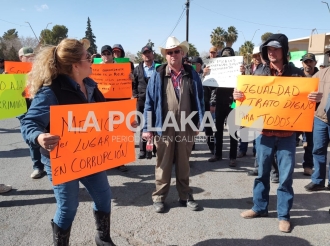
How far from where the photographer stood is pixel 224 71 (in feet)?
13.9

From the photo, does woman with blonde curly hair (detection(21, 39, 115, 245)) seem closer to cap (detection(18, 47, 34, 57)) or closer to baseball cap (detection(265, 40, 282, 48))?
baseball cap (detection(265, 40, 282, 48))

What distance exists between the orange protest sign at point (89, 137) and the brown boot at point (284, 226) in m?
1.83

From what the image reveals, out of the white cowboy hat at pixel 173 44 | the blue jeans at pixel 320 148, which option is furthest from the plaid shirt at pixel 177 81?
the blue jeans at pixel 320 148

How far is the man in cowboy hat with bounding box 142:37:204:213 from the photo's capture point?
3.12m

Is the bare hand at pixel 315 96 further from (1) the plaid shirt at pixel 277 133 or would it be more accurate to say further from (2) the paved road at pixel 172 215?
(2) the paved road at pixel 172 215

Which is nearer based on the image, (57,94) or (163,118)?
(57,94)

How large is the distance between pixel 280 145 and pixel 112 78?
299 cm

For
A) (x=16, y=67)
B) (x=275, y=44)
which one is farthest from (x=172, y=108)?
(x=16, y=67)

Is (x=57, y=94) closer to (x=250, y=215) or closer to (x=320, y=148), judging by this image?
(x=250, y=215)

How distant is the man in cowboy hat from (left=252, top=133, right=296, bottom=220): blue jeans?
804 millimetres

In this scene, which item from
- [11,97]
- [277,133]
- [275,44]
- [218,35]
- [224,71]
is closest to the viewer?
[275,44]

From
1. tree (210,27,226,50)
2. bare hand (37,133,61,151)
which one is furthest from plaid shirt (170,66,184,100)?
tree (210,27,226,50)

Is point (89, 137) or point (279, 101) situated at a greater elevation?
point (279, 101)

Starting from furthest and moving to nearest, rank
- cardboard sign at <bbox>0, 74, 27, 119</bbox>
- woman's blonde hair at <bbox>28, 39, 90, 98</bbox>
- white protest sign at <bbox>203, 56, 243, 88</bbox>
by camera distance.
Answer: white protest sign at <bbox>203, 56, 243, 88</bbox>
cardboard sign at <bbox>0, 74, 27, 119</bbox>
woman's blonde hair at <bbox>28, 39, 90, 98</bbox>
